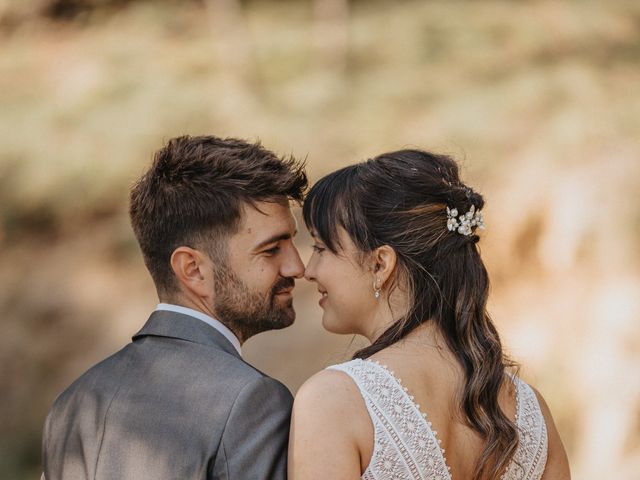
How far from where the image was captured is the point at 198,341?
2475mm

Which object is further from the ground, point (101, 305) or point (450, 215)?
point (450, 215)

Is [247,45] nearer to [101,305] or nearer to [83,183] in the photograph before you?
[83,183]

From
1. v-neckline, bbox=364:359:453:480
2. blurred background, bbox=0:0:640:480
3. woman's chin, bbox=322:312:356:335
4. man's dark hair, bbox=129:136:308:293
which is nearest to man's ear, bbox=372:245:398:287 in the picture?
woman's chin, bbox=322:312:356:335

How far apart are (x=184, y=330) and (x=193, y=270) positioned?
0.26m

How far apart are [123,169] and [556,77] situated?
4837 millimetres

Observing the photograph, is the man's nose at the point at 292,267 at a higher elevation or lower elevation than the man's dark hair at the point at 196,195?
lower

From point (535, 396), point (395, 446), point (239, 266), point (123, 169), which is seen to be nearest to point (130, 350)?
point (239, 266)

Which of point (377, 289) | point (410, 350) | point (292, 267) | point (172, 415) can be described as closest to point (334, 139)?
point (292, 267)

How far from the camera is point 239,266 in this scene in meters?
2.74

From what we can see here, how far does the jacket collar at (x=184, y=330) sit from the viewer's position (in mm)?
2486

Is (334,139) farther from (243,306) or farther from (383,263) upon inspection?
(383,263)

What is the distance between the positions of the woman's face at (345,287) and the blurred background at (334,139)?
4523 millimetres

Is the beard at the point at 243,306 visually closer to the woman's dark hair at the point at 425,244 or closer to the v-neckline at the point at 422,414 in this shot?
the woman's dark hair at the point at 425,244

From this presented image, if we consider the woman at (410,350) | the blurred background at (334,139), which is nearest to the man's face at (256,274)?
the woman at (410,350)
